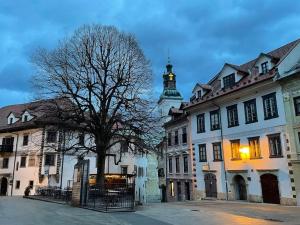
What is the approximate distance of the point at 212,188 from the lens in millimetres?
31391

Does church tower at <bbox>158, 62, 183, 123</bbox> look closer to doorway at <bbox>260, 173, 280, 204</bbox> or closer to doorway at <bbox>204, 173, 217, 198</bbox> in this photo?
doorway at <bbox>204, 173, 217, 198</bbox>

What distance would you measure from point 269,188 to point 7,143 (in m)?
39.5

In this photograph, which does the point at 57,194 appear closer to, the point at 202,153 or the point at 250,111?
the point at 202,153

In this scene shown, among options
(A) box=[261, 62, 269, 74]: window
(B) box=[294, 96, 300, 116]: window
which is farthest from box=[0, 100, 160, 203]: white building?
(B) box=[294, 96, 300, 116]: window

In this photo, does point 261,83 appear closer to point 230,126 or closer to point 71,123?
point 230,126

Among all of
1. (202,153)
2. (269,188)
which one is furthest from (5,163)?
(269,188)

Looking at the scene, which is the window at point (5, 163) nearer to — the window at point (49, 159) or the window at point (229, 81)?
the window at point (49, 159)

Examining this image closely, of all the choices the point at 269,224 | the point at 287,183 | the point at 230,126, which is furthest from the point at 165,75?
the point at 269,224

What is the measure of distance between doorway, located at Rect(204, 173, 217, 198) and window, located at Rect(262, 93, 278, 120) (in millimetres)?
8939

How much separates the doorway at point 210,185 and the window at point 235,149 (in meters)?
3.59

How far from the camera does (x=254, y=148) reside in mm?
27047

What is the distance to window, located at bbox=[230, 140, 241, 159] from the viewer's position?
28703mm

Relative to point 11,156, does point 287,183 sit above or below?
below

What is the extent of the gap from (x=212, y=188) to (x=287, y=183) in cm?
901
